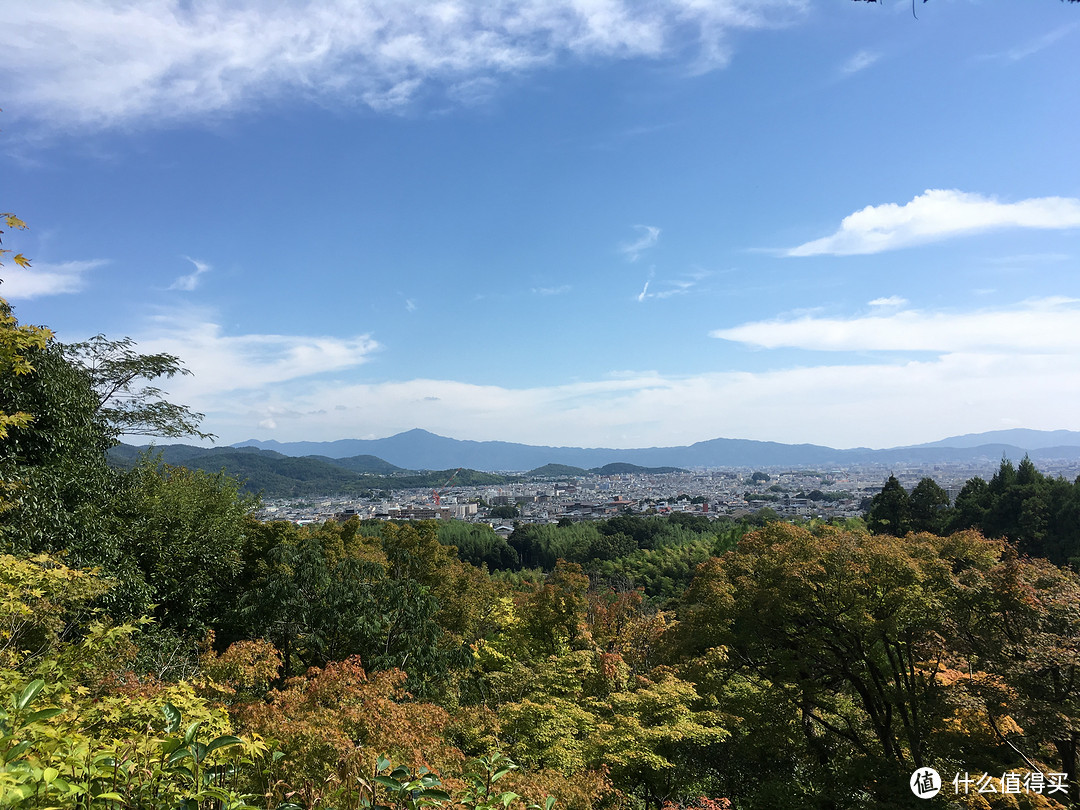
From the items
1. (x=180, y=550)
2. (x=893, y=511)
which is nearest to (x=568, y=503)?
(x=893, y=511)

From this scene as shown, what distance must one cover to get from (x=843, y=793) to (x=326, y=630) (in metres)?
9.02

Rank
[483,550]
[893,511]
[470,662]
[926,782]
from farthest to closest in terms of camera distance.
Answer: [483,550]
[893,511]
[470,662]
[926,782]

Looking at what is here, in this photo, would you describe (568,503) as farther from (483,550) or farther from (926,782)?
(926,782)

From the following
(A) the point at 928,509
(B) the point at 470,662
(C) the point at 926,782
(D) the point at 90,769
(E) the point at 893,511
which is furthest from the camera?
(E) the point at 893,511

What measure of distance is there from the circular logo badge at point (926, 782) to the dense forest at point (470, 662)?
191mm

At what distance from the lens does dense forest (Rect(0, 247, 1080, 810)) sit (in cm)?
393

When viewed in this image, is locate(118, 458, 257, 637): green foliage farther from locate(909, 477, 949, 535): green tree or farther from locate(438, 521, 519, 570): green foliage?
locate(438, 521, 519, 570): green foliage

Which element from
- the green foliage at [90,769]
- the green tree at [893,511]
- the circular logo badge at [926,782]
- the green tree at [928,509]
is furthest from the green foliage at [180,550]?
the green tree at [928,509]

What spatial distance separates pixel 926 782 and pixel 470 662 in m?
7.93

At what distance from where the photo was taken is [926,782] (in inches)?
275

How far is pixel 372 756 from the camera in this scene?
397cm

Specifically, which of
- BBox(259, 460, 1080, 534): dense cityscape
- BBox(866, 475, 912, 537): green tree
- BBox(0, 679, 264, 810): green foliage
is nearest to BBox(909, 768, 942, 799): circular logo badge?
BBox(0, 679, 264, 810): green foliage

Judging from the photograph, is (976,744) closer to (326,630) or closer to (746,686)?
(746,686)

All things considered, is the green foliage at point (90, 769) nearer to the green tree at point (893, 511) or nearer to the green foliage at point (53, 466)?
the green foliage at point (53, 466)
